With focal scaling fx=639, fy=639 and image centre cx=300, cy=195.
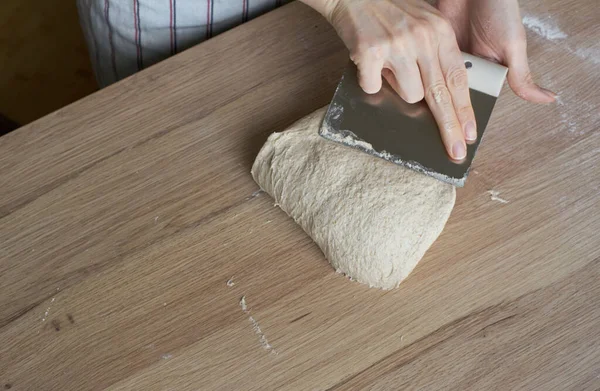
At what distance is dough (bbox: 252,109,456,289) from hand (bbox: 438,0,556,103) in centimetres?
22

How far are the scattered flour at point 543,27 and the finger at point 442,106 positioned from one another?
29 centimetres

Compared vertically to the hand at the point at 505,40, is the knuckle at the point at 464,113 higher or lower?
lower

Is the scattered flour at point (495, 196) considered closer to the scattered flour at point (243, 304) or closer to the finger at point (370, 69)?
the finger at point (370, 69)

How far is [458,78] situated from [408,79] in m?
0.07

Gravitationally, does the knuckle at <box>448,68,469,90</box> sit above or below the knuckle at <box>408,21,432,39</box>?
below

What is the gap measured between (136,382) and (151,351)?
0.05 meters

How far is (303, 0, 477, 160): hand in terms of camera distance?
916mm

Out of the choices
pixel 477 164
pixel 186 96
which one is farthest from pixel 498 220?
pixel 186 96

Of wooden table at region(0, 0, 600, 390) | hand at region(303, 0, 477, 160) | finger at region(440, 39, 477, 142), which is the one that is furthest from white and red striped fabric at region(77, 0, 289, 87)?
finger at region(440, 39, 477, 142)

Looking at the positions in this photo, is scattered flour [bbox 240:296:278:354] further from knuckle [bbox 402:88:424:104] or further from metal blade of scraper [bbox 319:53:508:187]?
knuckle [bbox 402:88:424:104]

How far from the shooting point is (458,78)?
924mm

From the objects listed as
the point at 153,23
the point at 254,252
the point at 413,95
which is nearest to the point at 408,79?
the point at 413,95

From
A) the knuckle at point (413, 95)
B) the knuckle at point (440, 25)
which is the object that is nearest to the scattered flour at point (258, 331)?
the knuckle at point (413, 95)

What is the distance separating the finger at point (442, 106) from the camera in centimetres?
90
